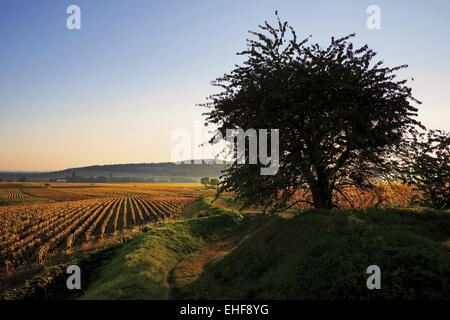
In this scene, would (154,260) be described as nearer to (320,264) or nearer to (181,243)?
(181,243)

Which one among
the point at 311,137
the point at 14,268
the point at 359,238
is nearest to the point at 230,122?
the point at 311,137

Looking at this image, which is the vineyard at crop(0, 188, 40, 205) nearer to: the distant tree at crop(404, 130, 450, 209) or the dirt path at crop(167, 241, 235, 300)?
the dirt path at crop(167, 241, 235, 300)

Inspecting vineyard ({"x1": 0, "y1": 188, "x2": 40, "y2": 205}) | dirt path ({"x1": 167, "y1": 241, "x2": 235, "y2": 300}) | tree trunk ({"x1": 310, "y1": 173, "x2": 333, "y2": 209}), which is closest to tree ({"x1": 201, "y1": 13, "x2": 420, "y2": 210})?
tree trunk ({"x1": 310, "y1": 173, "x2": 333, "y2": 209})

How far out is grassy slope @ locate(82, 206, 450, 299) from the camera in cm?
714

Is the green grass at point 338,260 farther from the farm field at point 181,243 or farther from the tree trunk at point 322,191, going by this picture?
the tree trunk at point 322,191

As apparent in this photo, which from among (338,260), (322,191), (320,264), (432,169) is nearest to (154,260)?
(320,264)

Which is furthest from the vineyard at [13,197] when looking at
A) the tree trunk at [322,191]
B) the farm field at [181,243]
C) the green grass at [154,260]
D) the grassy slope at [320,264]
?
the tree trunk at [322,191]

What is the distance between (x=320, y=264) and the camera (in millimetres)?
8570

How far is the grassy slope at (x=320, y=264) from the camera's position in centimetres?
714

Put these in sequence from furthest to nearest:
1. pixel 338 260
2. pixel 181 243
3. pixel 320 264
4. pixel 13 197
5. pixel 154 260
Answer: pixel 13 197
pixel 181 243
pixel 154 260
pixel 320 264
pixel 338 260

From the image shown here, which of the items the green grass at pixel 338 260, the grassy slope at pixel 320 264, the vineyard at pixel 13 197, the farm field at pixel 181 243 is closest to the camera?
the green grass at pixel 338 260

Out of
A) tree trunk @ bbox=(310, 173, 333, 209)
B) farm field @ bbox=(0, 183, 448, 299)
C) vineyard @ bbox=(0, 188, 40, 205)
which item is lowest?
vineyard @ bbox=(0, 188, 40, 205)

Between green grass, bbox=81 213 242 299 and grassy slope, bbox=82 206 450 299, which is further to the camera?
green grass, bbox=81 213 242 299

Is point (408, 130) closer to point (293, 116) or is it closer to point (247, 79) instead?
point (293, 116)
